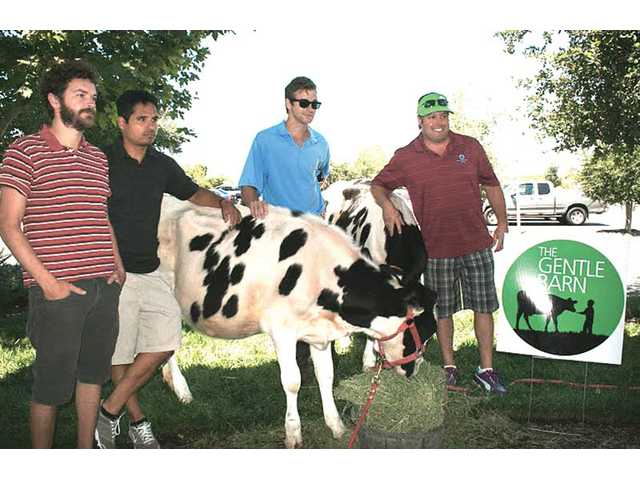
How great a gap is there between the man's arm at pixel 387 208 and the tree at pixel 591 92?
2586mm

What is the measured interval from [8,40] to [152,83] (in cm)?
129

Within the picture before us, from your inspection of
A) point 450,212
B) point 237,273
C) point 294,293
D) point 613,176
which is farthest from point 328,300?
point 613,176

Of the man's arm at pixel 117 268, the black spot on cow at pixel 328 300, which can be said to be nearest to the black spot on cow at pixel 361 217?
the black spot on cow at pixel 328 300

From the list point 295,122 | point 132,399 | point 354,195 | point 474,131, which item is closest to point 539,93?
point 354,195

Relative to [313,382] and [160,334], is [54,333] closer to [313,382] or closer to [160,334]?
[160,334]

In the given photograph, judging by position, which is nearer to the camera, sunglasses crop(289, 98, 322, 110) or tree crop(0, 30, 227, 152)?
sunglasses crop(289, 98, 322, 110)

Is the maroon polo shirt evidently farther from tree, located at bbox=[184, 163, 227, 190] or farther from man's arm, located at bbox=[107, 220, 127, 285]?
tree, located at bbox=[184, 163, 227, 190]

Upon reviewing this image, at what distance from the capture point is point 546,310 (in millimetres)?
4750

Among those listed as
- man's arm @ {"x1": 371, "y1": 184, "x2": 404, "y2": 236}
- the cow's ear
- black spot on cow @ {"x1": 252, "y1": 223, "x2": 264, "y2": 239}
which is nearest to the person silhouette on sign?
man's arm @ {"x1": 371, "y1": 184, "x2": 404, "y2": 236}

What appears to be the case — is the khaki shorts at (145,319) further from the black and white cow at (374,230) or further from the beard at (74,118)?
the black and white cow at (374,230)

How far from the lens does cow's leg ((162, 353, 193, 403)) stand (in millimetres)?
4949

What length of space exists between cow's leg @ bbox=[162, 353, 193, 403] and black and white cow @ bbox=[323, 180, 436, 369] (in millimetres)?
1718

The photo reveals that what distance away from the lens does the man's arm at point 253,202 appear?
4.17 meters

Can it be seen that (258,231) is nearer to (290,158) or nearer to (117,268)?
(290,158)
